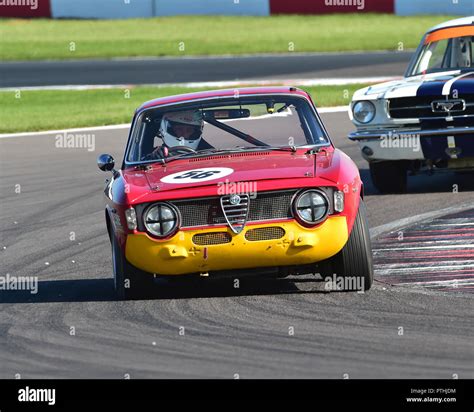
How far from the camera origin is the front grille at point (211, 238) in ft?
24.6

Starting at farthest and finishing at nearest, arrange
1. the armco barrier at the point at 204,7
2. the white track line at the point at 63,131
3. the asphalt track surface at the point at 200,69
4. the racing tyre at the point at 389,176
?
1. the armco barrier at the point at 204,7
2. the asphalt track surface at the point at 200,69
3. the white track line at the point at 63,131
4. the racing tyre at the point at 389,176

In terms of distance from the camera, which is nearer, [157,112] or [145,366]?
[145,366]

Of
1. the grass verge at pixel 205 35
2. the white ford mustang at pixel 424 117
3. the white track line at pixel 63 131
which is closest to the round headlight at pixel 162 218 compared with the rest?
the white ford mustang at pixel 424 117

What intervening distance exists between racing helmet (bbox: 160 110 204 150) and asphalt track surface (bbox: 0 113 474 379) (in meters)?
1.04

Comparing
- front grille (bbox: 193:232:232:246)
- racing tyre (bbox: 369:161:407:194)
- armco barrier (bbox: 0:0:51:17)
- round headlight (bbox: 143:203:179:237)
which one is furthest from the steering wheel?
armco barrier (bbox: 0:0:51:17)

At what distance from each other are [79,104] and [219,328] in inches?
683

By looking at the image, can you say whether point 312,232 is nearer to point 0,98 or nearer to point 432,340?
point 432,340

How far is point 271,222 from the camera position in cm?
746

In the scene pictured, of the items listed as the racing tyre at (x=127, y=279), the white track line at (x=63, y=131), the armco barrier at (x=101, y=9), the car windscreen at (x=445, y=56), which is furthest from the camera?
the armco barrier at (x=101, y=9)

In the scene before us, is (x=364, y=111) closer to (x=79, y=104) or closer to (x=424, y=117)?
(x=424, y=117)

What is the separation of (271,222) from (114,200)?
1.09 metres

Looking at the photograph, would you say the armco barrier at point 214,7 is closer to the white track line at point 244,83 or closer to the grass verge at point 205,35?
the grass verge at point 205,35

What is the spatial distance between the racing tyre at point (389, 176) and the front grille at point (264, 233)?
4.96 meters
